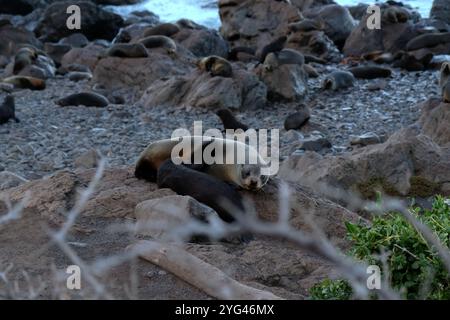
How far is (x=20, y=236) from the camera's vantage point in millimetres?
5215

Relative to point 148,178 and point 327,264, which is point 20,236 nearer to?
point 148,178

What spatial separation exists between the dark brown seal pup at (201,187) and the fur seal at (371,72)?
10.8 meters

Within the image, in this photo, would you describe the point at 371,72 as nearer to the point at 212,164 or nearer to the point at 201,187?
the point at 212,164

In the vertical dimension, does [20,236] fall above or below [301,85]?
above

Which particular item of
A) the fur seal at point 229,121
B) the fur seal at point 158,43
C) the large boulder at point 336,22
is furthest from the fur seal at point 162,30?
the fur seal at point 229,121

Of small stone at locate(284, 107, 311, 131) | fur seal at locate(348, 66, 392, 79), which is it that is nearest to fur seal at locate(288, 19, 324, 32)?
fur seal at locate(348, 66, 392, 79)

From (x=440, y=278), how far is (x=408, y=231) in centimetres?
28

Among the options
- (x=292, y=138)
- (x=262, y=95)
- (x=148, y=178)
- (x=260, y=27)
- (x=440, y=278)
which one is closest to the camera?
(x=440, y=278)

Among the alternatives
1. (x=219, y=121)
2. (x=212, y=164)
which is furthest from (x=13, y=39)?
(x=212, y=164)

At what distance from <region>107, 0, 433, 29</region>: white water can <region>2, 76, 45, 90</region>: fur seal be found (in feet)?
44.2

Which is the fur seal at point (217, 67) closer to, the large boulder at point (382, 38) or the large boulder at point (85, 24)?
the large boulder at point (382, 38)

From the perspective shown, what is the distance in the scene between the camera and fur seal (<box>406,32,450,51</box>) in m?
18.8
